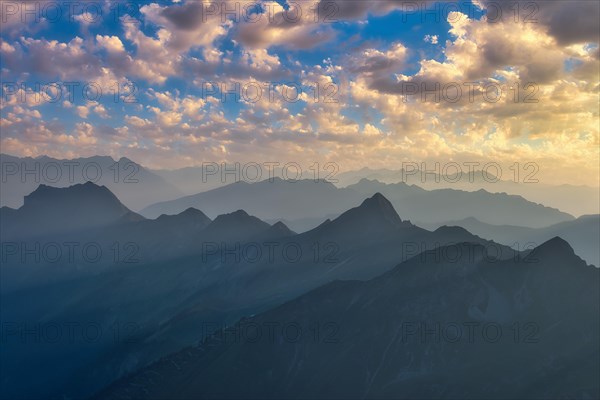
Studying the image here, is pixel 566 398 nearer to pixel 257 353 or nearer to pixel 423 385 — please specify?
pixel 423 385

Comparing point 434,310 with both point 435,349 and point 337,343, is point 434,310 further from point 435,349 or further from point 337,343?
point 337,343

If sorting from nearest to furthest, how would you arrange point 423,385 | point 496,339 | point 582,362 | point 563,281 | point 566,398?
point 566,398
point 582,362
point 423,385
point 496,339
point 563,281

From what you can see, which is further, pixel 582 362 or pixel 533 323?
pixel 533 323

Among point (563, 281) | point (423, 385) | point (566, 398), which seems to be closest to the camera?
point (566, 398)

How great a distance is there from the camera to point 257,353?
19338cm

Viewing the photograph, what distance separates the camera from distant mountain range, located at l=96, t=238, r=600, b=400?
6038 inches

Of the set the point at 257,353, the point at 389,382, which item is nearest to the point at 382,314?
the point at 389,382

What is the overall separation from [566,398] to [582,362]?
1790cm

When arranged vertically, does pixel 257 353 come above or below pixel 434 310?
below

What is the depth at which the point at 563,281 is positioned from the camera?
183250 millimetres

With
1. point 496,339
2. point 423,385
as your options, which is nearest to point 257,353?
point 423,385

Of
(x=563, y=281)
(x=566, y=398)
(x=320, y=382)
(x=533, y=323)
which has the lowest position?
(x=320, y=382)

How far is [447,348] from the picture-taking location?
170625mm

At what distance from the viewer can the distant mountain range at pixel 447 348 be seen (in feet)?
503
